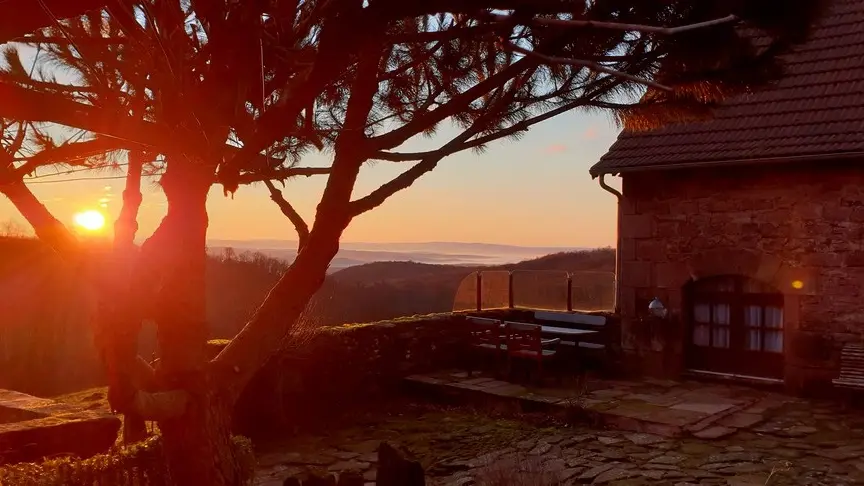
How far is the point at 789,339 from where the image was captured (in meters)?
9.95

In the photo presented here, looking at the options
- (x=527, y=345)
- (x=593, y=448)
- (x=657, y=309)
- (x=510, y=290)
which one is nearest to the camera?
(x=593, y=448)

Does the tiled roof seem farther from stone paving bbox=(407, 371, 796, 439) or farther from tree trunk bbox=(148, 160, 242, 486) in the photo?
tree trunk bbox=(148, 160, 242, 486)

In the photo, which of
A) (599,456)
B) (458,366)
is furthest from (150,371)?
(458,366)

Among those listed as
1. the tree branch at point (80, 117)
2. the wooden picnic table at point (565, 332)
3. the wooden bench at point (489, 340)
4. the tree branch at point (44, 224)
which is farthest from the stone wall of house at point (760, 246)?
the tree branch at point (44, 224)

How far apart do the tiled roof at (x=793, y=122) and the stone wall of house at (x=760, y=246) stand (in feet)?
1.16

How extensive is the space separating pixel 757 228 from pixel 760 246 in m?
0.25

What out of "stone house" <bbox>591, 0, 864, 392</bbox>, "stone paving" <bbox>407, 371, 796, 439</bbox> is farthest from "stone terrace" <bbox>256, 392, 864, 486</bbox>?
"stone house" <bbox>591, 0, 864, 392</bbox>

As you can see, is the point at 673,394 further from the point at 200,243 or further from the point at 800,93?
the point at 200,243

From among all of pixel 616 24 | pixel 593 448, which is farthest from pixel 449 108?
pixel 593 448

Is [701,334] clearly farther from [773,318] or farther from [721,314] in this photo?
[773,318]

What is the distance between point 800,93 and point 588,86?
6.29 meters

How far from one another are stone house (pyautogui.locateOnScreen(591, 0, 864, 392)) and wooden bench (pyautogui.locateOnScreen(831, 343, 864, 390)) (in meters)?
0.18

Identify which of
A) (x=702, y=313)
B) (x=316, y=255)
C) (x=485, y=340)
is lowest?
(x=485, y=340)

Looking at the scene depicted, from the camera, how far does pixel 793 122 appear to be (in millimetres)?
10102
